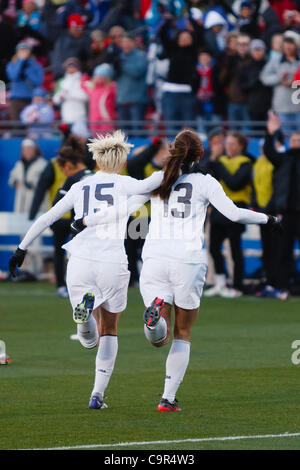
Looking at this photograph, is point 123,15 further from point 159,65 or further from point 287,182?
point 287,182

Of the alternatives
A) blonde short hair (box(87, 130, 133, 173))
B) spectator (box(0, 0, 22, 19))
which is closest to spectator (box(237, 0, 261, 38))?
spectator (box(0, 0, 22, 19))

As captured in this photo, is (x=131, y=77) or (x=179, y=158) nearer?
(x=179, y=158)

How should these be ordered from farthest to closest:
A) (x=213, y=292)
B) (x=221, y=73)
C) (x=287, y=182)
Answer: (x=221, y=73) → (x=213, y=292) → (x=287, y=182)

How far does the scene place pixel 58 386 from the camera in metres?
9.96

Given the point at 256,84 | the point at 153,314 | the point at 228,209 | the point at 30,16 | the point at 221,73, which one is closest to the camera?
the point at 153,314

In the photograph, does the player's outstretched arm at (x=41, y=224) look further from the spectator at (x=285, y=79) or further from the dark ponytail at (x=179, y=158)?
the spectator at (x=285, y=79)

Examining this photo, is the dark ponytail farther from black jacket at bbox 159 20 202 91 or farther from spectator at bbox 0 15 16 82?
spectator at bbox 0 15 16 82

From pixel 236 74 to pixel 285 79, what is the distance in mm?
1287

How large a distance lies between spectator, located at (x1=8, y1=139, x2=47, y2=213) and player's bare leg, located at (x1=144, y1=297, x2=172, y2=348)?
12919 mm

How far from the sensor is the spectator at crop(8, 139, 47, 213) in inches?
832

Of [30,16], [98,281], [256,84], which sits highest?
[30,16]

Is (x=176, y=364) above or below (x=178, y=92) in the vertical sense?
below

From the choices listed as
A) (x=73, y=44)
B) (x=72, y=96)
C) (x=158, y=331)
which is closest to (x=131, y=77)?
(x=72, y=96)

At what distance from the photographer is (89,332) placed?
8727 millimetres
